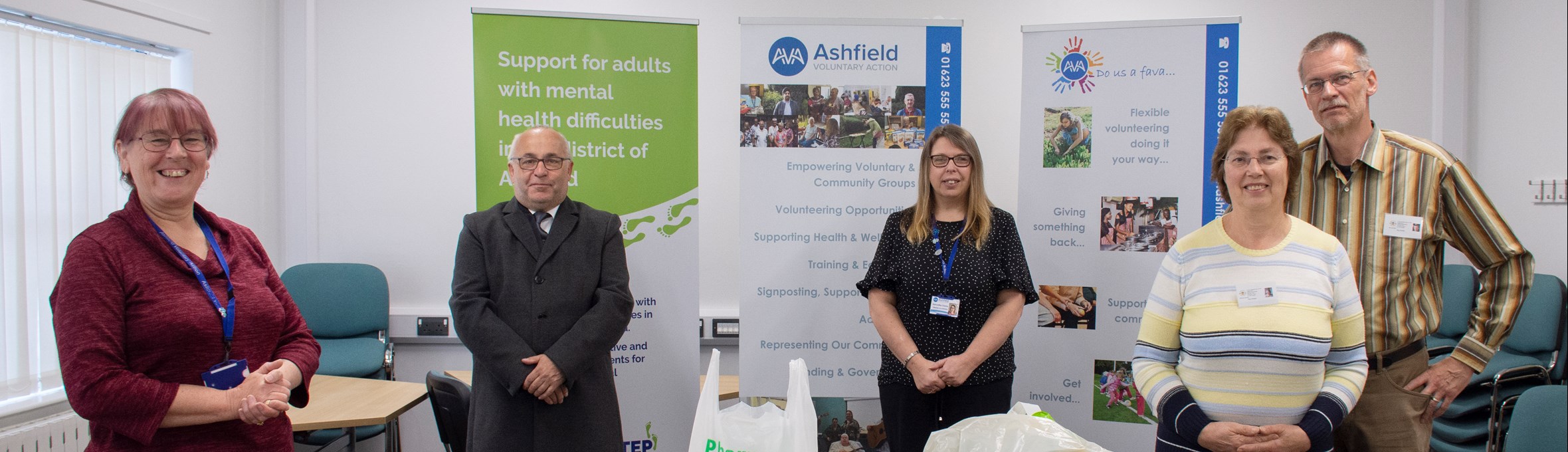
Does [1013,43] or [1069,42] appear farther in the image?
[1013,43]

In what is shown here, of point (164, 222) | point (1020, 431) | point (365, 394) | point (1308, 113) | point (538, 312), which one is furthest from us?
point (1308, 113)

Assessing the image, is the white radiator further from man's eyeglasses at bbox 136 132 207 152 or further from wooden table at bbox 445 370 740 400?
man's eyeglasses at bbox 136 132 207 152

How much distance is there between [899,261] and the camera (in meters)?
2.29

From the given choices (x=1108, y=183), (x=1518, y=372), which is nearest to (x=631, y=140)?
(x=1108, y=183)

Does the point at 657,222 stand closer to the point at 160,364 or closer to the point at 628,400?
the point at 628,400

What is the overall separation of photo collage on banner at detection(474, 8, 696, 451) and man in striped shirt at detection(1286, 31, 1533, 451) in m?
1.95

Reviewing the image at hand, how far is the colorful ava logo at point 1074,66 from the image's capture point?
2.86 metres

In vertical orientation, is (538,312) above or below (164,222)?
below

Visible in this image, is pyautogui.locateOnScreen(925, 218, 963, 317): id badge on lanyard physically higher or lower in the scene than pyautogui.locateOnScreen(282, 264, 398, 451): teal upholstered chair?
higher

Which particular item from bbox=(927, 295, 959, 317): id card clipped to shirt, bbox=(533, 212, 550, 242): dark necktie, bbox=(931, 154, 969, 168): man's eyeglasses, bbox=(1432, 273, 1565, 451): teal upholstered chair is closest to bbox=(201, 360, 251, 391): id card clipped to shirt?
bbox=(533, 212, 550, 242): dark necktie

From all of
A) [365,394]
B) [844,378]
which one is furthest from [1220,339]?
[365,394]

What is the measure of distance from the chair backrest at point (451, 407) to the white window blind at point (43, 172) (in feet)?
4.26

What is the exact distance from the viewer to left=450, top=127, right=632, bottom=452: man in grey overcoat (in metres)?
2.11

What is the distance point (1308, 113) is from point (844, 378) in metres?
2.79
